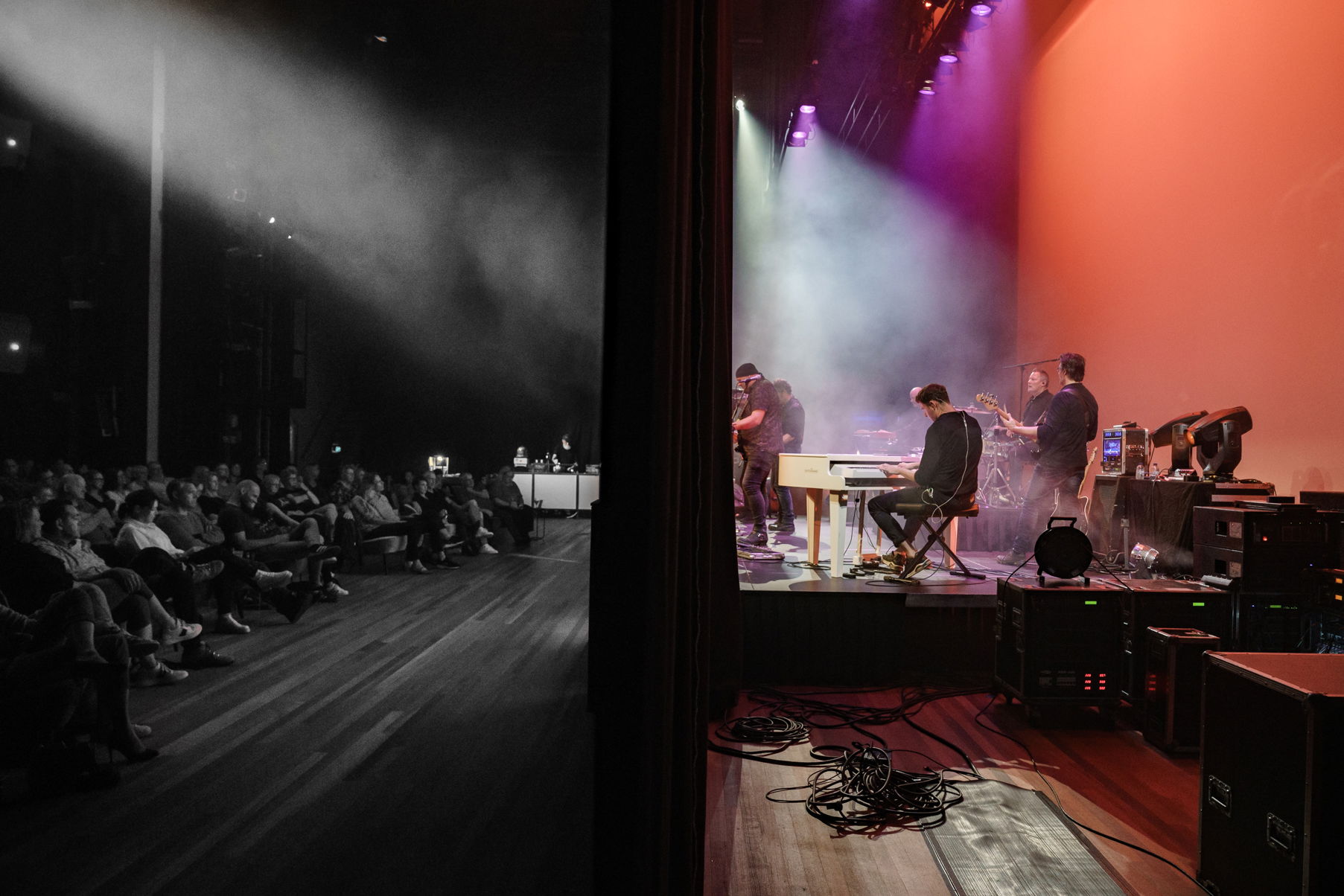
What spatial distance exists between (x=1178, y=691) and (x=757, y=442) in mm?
3106

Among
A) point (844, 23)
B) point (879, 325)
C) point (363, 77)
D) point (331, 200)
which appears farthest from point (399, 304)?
point (844, 23)

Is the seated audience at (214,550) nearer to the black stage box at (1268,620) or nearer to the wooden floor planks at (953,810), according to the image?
the wooden floor planks at (953,810)

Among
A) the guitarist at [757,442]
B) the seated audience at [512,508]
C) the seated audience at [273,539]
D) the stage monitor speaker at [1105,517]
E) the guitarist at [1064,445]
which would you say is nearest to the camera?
the stage monitor speaker at [1105,517]

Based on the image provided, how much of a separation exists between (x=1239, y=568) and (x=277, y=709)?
14.9 feet

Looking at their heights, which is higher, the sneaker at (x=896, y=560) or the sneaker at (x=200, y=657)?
the sneaker at (x=896, y=560)

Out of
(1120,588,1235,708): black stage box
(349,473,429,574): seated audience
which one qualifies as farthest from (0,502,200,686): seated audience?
(1120,588,1235,708): black stage box

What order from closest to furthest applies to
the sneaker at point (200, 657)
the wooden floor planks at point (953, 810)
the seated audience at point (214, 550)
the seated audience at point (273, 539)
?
the wooden floor planks at point (953, 810) < the sneaker at point (200, 657) < the seated audience at point (214, 550) < the seated audience at point (273, 539)

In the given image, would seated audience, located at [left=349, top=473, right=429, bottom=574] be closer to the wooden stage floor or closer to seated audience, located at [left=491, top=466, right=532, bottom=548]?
seated audience, located at [left=491, top=466, right=532, bottom=548]

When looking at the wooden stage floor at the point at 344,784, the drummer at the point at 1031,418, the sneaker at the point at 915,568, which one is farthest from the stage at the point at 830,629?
the drummer at the point at 1031,418

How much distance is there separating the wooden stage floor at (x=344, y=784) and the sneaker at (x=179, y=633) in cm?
23

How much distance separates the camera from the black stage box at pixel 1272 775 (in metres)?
1.58

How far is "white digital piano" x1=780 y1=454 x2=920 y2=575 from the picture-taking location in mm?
4441

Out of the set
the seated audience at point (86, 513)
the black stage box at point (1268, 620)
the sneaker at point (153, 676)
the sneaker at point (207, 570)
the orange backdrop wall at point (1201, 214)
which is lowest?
the sneaker at point (153, 676)

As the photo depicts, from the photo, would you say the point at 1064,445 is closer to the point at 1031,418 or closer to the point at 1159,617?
the point at 1031,418
